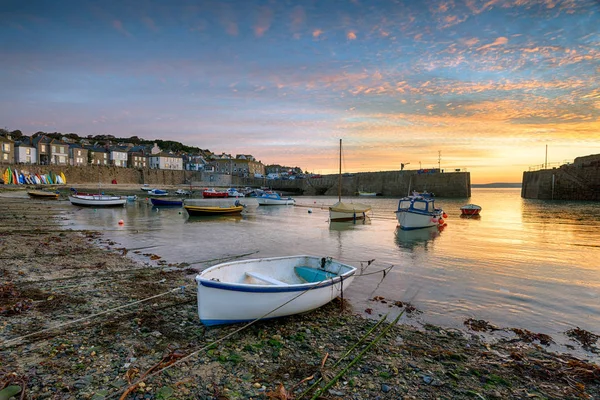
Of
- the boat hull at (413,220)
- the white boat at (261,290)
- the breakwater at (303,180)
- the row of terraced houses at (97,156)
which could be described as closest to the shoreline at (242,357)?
the white boat at (261,290)

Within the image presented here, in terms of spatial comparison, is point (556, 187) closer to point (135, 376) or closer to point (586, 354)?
point (586, 354)

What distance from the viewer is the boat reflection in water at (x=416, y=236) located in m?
19.5

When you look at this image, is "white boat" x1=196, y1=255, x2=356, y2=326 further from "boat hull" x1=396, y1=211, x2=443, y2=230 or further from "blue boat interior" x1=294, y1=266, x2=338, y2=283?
"boat hull" x1=396, y1=211, x2=443, y2=230

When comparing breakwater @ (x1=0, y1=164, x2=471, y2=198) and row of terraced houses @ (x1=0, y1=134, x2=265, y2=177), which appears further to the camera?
breakwater @ (x1=0, y1=164, x2=471, y2=198)

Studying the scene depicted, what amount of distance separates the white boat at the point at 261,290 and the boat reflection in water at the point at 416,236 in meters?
11.4

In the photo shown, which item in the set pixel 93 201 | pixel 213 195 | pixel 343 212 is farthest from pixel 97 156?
pixel 343 212

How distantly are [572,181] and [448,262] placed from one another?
194 ft

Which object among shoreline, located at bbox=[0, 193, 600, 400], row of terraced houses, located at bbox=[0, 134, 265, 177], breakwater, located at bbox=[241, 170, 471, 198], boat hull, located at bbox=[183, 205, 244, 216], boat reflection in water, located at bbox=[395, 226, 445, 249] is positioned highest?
row of terraced houses, located at bbox=[0, 134, 265, 177]

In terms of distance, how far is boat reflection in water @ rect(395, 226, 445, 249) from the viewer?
1955cm

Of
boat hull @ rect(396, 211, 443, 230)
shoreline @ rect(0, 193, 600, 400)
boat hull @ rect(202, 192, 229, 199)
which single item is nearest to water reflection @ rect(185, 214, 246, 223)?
boat hull @ rect(396, 211, 443, 230)

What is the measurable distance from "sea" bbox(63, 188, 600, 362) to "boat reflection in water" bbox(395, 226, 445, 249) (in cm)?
7

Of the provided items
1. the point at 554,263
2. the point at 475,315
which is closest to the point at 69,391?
the point at 475,315

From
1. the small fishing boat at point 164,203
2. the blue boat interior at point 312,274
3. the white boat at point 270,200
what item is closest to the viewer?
the blue boat interior at point 312,274

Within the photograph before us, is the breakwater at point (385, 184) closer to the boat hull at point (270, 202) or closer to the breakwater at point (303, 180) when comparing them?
the breakwater at point (303, 180)
